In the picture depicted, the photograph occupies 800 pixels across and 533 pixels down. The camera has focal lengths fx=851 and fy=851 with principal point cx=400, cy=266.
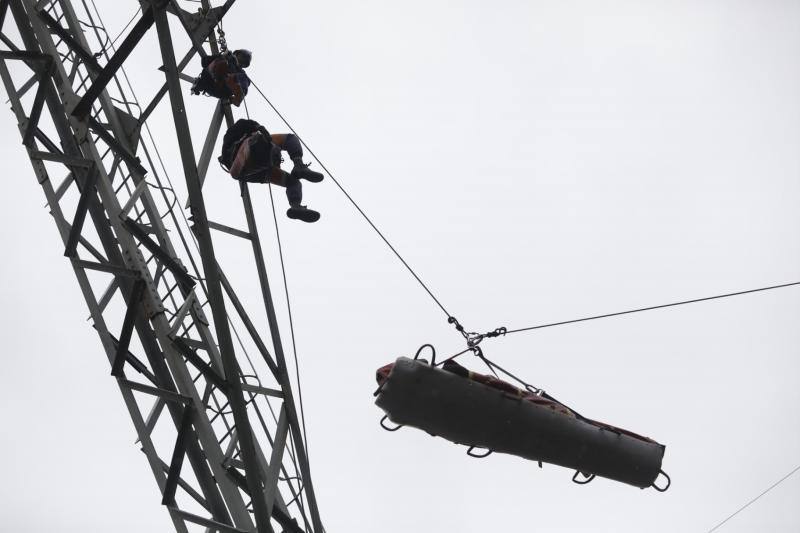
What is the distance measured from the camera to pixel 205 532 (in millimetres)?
6977

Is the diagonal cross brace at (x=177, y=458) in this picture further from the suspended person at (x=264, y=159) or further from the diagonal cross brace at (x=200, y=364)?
the suspended person at (x=264, y=159)

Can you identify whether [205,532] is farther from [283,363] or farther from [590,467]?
[590,467]

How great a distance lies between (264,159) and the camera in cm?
804

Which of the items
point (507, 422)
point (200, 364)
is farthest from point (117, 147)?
point (507, 422)

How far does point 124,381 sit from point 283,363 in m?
1.34

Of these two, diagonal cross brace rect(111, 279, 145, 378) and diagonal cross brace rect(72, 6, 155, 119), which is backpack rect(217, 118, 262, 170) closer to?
diagonal cross brace rect(72, 6, 155, 119)

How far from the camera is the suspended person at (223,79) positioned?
795cm

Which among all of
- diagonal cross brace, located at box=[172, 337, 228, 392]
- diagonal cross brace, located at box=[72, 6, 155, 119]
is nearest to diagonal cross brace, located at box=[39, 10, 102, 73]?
diagonal cross brace, located at box=[72, 6, 155, 119]

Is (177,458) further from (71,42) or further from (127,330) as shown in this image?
(71,42)

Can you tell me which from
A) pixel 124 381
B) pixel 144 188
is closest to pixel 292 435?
pixel 124 381

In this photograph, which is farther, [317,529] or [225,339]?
[317,529]

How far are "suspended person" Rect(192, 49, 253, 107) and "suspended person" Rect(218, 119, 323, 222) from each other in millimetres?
275

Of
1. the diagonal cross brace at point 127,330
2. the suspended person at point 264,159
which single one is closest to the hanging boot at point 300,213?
the suspended person at point 264,159

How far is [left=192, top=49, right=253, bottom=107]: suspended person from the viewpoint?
7949mm
